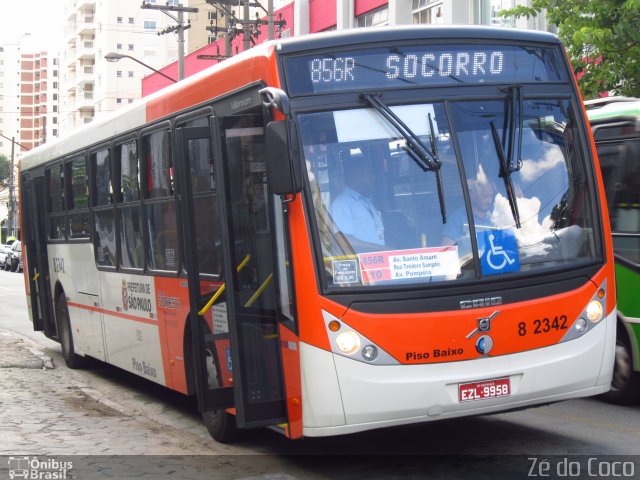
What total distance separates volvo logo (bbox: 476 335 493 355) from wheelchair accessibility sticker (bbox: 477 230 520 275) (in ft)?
1.36

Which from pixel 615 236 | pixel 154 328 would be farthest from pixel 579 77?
pixel 154 328

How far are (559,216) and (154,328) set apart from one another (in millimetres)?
4294

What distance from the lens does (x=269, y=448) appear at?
8250mm

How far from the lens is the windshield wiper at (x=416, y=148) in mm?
6766

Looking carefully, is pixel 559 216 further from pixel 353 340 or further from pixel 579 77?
pixel 579 77

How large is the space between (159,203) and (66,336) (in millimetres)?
5168

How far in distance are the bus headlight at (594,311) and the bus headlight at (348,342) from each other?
1.64 m

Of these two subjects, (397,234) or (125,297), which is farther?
(125,297)

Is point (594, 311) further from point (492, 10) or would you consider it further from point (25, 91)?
point (25, 91)

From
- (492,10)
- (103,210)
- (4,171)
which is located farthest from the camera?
(4,171)

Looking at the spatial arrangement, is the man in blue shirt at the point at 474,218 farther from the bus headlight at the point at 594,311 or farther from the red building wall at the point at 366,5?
the red building wall at the point at 366,5

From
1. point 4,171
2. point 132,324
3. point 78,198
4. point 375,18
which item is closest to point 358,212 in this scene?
point 132,324

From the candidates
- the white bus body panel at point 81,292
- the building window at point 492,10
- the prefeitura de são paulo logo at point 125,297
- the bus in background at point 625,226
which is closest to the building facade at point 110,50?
the building window at point 492,10

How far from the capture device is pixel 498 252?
6852 millimetres
